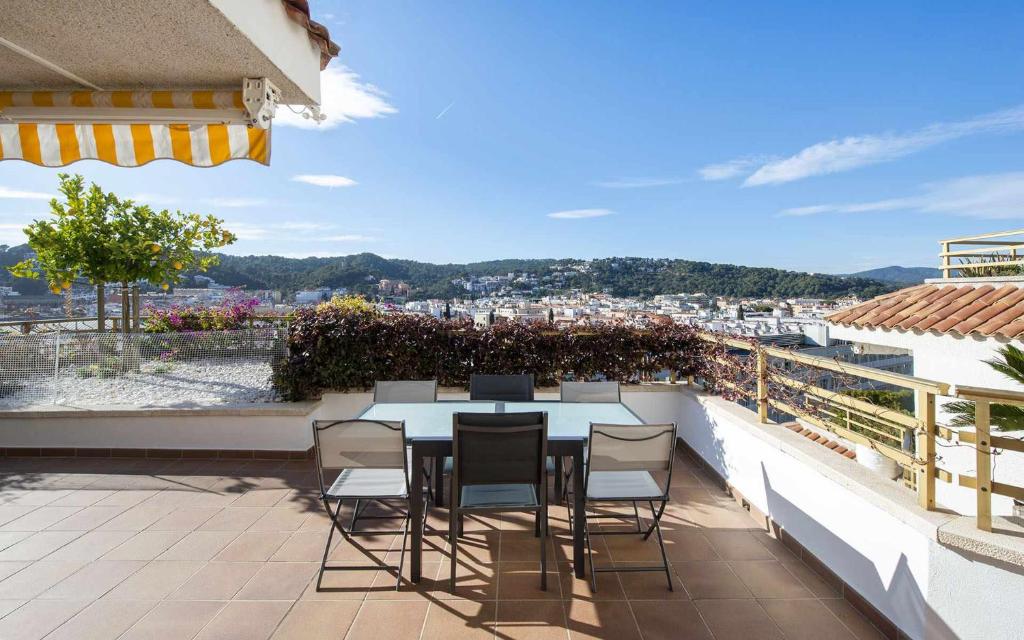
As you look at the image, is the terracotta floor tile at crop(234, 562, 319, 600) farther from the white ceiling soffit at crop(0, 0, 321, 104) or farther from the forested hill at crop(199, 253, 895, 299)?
the forested hill at crop(199, 253, 895, 299)

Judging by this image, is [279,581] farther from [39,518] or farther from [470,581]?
[39,518]

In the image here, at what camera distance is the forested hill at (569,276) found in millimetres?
11453

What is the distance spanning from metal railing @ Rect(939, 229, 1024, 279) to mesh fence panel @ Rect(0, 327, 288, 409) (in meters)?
11.4

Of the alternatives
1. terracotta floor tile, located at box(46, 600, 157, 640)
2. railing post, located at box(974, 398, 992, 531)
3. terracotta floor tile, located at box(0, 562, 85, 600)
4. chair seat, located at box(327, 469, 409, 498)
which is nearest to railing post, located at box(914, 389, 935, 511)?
railing post, located at box(974, 398, 992, 531)

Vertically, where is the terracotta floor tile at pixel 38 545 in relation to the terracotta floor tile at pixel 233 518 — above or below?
above

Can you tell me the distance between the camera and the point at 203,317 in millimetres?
7691

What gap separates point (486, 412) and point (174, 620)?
1905mm

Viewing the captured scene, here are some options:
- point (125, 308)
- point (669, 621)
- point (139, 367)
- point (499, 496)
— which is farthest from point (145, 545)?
point (125, 308)

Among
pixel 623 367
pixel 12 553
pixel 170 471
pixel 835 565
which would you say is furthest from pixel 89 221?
pixel 835 565

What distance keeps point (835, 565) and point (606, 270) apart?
46.4ft

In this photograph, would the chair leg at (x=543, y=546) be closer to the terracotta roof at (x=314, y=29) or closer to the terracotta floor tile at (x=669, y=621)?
the terracotta floor tile at (x=669, y=621)

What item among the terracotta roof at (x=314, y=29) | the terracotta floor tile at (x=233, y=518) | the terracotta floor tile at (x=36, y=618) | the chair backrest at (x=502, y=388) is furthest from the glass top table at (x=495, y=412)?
the terracotta roof at (x=314, y=29)

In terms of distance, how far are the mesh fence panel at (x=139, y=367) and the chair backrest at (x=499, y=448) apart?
3.50 metres

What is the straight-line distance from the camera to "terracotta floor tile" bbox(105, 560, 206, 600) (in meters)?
2.66
